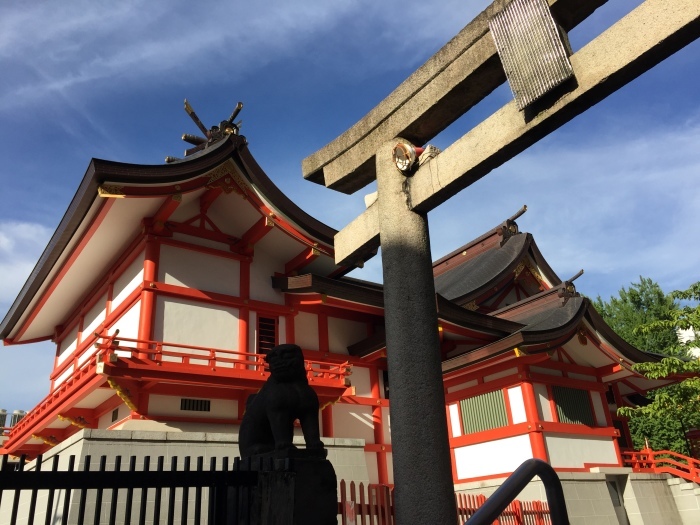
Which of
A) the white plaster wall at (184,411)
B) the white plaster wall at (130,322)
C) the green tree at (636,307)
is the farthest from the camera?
the green tree at (636,307)

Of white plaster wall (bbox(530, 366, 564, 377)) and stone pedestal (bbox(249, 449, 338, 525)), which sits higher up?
white plaster wall (bbox(530, 366, 564, 377))

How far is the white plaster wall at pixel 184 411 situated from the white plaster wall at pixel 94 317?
4.24m

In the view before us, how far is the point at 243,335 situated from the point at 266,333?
30.4 inches

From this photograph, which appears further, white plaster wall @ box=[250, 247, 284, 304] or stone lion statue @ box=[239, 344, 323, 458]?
white plaster wall @ box=[250, 247, 284, 304]

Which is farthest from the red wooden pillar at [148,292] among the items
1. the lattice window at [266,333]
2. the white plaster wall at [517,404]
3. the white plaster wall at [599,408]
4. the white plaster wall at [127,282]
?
the white plaster wall at [599,408]

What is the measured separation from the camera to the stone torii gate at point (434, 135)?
3.67 metres

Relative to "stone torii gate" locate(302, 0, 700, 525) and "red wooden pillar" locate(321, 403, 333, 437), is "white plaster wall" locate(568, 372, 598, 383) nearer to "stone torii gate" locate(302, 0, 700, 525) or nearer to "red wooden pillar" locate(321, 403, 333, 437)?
"red wooden pillar" locate(321, 403, 333, 437)

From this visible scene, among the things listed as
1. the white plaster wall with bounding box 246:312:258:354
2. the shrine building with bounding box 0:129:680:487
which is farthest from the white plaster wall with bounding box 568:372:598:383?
the white plaster wall with bounding box 246:312:258:354

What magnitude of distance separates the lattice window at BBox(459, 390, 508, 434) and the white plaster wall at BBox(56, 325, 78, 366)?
1128 centimetres

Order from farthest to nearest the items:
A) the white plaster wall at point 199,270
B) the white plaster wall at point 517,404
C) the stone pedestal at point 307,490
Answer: the white plaster wall at point 517,404 < the white plaster wall at point 199,270 < the stone pedestal at point 307,490

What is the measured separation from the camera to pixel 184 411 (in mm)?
11594

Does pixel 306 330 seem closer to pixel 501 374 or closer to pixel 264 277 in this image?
pixel 264 277

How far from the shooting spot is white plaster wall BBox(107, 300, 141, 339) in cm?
1219

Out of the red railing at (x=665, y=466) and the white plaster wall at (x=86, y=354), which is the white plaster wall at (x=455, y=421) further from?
the white plaster wall at (x=86, y=354)
